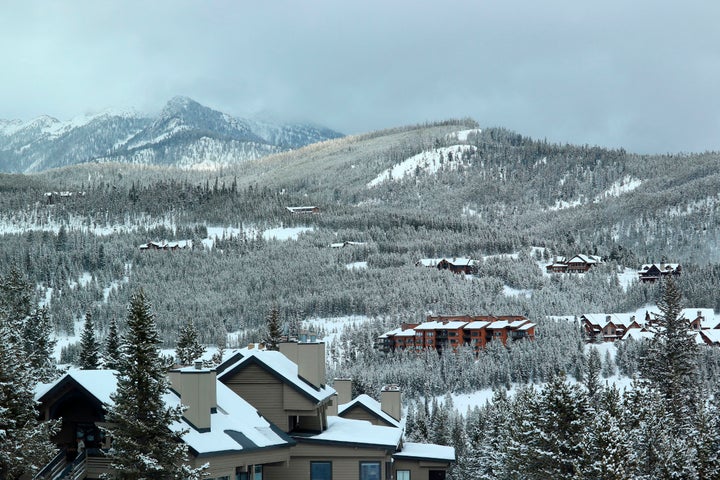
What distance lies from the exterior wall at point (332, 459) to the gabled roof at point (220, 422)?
1.25 m

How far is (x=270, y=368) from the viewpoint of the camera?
122ft

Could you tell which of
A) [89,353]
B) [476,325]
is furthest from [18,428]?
[476,325]

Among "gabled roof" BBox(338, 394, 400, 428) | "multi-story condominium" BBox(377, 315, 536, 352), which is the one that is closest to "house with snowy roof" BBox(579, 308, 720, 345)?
"multi-story condominium" BBox(377, 315, 536, 352)

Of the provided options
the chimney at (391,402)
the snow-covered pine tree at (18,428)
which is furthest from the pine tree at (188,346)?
the snow-covered pine tree at (18,428)

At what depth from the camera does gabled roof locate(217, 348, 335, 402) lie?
37000 mm

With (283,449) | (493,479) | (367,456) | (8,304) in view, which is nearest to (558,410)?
(367,456)

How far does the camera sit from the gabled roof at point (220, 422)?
3025 cm

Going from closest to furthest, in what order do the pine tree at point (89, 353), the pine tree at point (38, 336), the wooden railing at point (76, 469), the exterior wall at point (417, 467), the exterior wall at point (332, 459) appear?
the wooden railing at point (76, 469) → the exterior wall at point (332, 459) → the exterior wall at point (417, 467) → the pine tree at point (89, 353) → the pine tree at point (38, 336)

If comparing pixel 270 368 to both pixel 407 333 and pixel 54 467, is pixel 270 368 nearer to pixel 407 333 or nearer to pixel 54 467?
pixel 54 467

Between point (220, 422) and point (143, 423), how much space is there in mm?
6034

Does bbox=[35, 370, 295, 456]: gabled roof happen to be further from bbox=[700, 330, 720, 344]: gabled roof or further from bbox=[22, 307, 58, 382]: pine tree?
bbox=[700, 330, 720, 344]: gabled roof

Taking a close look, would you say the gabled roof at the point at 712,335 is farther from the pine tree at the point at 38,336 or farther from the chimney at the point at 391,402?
the chimney at the point at 391,402

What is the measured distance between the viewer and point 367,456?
1476 inches

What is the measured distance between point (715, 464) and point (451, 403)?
97.8 m
